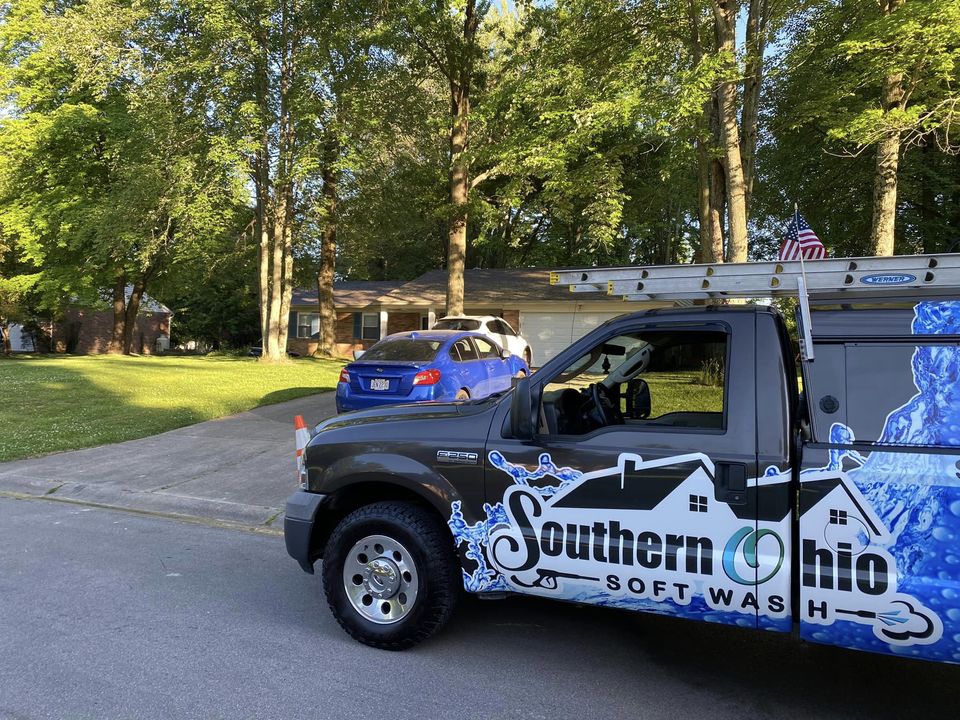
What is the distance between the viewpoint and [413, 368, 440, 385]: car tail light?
9.16 meters

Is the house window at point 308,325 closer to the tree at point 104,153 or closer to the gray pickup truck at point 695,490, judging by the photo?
the tree at point 104,153

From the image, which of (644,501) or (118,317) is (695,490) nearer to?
(644,501)

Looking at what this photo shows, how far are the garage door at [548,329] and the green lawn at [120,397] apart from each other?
999 cm

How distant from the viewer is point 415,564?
3.52m

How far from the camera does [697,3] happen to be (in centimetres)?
1275

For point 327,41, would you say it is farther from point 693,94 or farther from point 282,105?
point 693,94

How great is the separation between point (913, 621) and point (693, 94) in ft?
33.6

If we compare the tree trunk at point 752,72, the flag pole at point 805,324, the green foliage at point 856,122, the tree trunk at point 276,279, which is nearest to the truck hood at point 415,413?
the flag pole at point 805,324

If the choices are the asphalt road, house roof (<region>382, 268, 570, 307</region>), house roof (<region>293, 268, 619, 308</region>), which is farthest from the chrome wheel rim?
house roof (<region>382, 268, 570, 307</region>)

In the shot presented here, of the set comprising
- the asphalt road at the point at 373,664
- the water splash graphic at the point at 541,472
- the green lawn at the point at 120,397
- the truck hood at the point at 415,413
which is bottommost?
the asphalt road at the point at 373,664

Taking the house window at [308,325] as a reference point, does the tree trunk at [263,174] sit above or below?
above

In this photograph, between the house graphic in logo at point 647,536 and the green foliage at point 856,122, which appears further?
the green foliage at point 856,122

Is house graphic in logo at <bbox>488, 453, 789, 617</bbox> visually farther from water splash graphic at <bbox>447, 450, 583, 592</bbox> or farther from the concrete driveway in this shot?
the concrete driveway

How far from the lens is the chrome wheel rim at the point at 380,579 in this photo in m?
3.56
